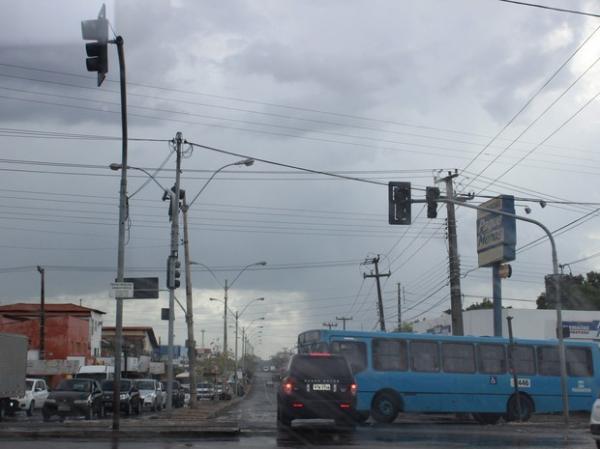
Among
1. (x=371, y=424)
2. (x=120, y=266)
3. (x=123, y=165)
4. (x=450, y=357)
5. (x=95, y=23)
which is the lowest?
(x=371, y=424)

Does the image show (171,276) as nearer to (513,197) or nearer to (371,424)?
(371,424)

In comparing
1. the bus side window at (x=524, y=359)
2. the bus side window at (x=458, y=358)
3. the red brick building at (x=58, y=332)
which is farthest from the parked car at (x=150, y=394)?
the red brick building at (x=58, y=332)

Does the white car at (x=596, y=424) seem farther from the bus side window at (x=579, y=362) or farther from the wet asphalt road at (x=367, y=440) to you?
the bus side window at (x=579, y=362)

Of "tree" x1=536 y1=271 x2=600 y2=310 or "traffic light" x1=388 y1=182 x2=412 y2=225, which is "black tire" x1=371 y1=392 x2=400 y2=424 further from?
"tree" x1=536 y1=271 x2=600 y2=310

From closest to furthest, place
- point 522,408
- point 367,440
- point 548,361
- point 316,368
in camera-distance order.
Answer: point 367,440, point 316,368, point 522,408, point 548,361

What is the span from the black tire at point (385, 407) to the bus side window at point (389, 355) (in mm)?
905

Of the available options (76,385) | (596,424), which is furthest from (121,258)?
(76,385)

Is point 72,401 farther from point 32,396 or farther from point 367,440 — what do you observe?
point 367,440

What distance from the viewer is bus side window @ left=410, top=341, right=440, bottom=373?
86.2 ft

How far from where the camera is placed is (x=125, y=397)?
112ft

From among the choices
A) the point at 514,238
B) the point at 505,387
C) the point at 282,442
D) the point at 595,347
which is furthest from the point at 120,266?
the point at 514,238

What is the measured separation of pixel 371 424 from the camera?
82.2 feet

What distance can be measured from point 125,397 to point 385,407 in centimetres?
1347

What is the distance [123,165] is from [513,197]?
19490 millimetres
